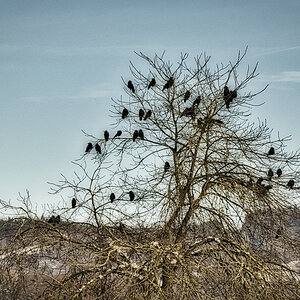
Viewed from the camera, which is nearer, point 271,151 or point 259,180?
point 259,180

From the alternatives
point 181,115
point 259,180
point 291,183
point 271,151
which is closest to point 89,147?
point 181,115

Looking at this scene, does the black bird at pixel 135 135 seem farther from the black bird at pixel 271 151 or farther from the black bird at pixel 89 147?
the black bird at pixel 271 151

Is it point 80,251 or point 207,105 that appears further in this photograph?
point 207,105

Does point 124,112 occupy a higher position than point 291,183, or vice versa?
point 124,112

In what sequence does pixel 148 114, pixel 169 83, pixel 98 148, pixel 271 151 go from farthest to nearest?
pixel 98 148, pixel 148 114, pixel 169 83, pixel 271 151

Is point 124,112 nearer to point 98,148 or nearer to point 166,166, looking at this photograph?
point 98,148

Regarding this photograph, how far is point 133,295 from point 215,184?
3247mm

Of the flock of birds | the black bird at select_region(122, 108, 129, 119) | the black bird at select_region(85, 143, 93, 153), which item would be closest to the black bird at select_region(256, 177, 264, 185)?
the flock of birds

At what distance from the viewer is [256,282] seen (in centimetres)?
957

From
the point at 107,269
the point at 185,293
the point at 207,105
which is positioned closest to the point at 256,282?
the point at 185,293

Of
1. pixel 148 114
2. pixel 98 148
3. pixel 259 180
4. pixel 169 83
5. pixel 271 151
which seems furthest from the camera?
pixel 98 148

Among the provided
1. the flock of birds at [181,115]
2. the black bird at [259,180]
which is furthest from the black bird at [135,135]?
the black bird at [259,180]

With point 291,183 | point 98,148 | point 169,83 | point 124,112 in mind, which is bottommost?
point 291,183

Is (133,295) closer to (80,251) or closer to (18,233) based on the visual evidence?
(80,251)
